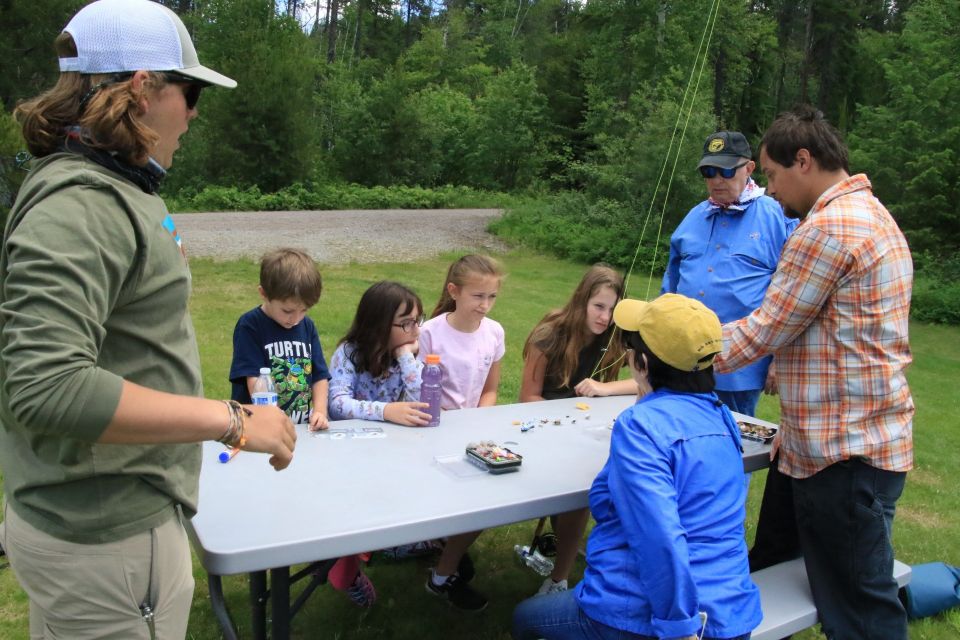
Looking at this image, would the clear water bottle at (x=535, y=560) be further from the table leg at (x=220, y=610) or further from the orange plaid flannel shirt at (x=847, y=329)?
the table leg at (x=220, y=610)

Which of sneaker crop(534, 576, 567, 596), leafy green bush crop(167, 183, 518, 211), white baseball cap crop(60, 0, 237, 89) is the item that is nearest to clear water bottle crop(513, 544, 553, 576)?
sneaker crop(534, 576, 567, 596)

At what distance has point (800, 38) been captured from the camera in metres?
31.8

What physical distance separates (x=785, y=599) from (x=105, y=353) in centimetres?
226

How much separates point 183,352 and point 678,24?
2374 centimetres

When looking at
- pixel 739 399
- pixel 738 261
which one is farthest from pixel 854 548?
pixel 738 261

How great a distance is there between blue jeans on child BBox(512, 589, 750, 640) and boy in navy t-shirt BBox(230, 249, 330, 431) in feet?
4.08

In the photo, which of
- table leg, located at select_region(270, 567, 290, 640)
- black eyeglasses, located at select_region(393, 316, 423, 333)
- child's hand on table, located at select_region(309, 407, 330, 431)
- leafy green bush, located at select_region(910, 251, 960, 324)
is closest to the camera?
table leg, located at select_region(270, 567, 290, 640)

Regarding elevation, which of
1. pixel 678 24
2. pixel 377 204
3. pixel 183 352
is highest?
pixel 678 24

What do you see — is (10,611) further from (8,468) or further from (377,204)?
(377,204)

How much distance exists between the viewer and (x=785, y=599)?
257 centimetres

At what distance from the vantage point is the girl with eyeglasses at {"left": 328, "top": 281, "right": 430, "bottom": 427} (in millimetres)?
3312

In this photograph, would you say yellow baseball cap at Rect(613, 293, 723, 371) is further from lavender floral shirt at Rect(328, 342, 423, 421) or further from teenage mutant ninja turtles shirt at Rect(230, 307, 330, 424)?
teenage mutant ninja turtles shirt at Rect(230, 307, 330, 424)

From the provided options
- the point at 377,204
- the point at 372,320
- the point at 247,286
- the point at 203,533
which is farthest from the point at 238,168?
the point at 203,533

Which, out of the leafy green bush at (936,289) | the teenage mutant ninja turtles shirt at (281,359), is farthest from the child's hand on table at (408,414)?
the leafy green bush at (936,289)
